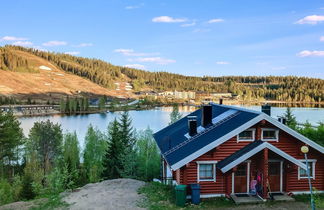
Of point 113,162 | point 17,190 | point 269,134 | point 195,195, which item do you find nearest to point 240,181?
point 195,195

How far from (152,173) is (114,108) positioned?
5065 inches

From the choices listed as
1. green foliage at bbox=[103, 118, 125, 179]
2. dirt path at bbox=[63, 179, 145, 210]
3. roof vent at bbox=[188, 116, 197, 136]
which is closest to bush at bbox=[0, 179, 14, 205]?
green foliage at bbox=[103, 118, 125, 179]

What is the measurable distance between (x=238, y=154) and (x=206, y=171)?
2059 millimetres

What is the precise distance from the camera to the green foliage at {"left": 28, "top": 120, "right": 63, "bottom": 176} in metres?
46.7

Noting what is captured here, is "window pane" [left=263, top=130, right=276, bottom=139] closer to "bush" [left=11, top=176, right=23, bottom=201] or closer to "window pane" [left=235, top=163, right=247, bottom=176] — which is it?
"window pane" [left=235, top=163, right=247, bottom=176]

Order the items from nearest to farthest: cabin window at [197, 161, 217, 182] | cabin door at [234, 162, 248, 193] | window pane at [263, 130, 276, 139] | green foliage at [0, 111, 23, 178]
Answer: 1. cabin window at [197, 161, 217, 182]
2. cabin door at [234, 162, 248, 193]
3. window pane at [263, 130, 276, 139]
4. green foliage at [0, 111, 23, 178]

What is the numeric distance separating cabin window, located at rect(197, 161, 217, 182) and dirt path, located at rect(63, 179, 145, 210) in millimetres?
3848

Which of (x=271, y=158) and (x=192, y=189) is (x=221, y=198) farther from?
(x=271, y=158)

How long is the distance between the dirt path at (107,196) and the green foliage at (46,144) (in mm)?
28766

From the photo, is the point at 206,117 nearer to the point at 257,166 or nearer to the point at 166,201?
the point at 257,166

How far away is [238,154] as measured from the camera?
1673 centimetres

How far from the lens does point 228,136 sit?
55.1 feet

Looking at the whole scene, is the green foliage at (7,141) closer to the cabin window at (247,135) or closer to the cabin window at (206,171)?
the cabin window at (206,171)

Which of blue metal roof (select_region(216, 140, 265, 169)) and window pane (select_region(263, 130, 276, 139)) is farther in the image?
window pane (select_region(263, 130, 276, 139))
